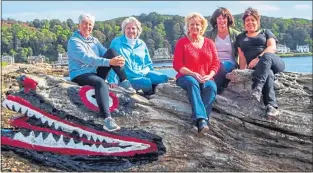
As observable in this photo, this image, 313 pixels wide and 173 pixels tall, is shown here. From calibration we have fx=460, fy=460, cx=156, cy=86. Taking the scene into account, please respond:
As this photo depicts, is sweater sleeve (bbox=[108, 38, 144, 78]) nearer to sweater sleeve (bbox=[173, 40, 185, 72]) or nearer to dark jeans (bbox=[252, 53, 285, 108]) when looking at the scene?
sweater sleeve (bbox=[173, 40, 185, 72])

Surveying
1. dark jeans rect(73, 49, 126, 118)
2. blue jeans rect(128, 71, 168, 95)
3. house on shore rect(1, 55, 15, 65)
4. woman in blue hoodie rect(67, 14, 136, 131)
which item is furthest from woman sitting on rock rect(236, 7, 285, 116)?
house on shore rect(1, 55, 15, 65)

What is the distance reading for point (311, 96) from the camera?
8.59m

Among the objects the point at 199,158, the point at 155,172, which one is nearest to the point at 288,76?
the point at 199,158

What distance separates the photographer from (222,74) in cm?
833

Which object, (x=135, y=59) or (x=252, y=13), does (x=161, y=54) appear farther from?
(x=252, y=13)

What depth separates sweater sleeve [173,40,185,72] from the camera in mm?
7879

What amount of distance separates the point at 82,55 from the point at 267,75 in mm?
3176

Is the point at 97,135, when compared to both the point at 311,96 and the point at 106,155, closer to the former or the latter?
the point at 106,155

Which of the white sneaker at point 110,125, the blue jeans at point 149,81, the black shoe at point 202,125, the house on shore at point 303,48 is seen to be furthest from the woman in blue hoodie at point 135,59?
the house on shore at point 303,48

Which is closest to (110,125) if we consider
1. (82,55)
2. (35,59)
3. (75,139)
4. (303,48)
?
(75,139)

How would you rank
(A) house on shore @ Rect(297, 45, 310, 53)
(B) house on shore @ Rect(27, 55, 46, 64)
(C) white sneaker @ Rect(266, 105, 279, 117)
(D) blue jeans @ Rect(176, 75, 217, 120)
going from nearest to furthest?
1. (D) blue jeans @ Rect(176, 75, 217, 120)
2. (C) white sneaker @ Rect(266, 105, 279, 117)
3. (A) house on shore @ Rect(297, 45, 310, 53)
4. (B) house on shore @ Rect(27, 55, 46, 64)

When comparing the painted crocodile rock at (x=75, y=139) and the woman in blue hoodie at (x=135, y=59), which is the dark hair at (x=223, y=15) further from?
the painted crocodile rock at (x=75, y=139)

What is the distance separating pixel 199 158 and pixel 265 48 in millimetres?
2298

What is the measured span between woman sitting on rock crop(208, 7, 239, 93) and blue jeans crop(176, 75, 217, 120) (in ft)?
1.89
